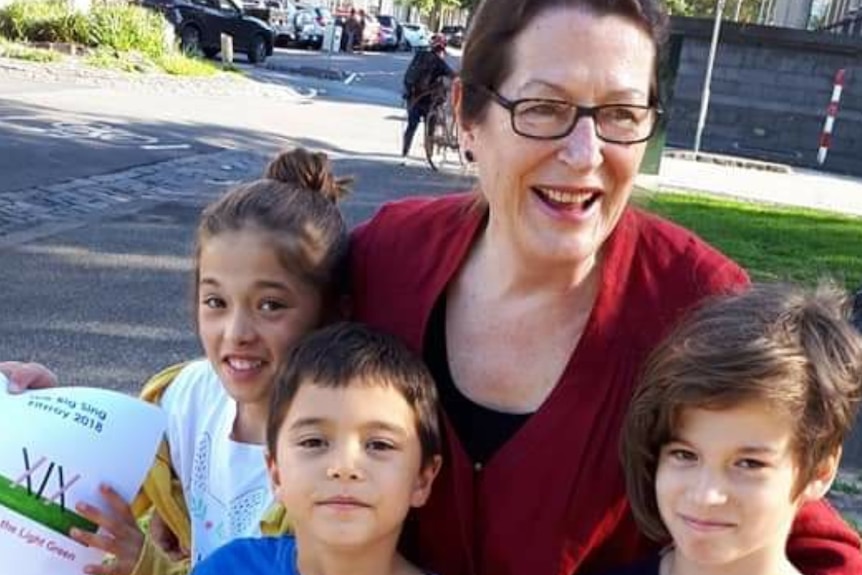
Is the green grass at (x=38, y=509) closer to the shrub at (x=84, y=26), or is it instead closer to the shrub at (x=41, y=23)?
the shrub at (x=84, y=26)

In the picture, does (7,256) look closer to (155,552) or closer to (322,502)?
(155,552)

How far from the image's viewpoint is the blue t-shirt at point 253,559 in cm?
200

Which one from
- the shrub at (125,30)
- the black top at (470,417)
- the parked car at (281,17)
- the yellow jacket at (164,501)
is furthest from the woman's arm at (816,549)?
the parked car at (281,17)

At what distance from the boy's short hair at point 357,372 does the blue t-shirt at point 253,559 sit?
16cm

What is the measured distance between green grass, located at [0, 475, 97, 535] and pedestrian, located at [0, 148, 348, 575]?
3 centimetres

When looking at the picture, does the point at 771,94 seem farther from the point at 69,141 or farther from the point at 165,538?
the point at 165,538

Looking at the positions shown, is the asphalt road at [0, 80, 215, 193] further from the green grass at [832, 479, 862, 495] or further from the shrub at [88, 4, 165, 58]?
the shrub at [88, 4, 165, 58]

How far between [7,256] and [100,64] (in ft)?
51.3

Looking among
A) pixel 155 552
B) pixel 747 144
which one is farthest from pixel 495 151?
pixel 747 144

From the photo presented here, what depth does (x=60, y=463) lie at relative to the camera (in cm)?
218

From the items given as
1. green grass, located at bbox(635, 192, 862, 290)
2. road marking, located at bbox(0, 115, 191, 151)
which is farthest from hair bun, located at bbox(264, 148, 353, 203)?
road marking, located at bbox(0, 115, 191, 151)

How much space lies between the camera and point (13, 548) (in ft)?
6.96

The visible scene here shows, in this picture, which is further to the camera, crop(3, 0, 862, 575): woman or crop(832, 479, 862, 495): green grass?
crop(832, 479, 862, 495): green grass

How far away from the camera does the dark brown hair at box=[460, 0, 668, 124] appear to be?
202 centimetres
